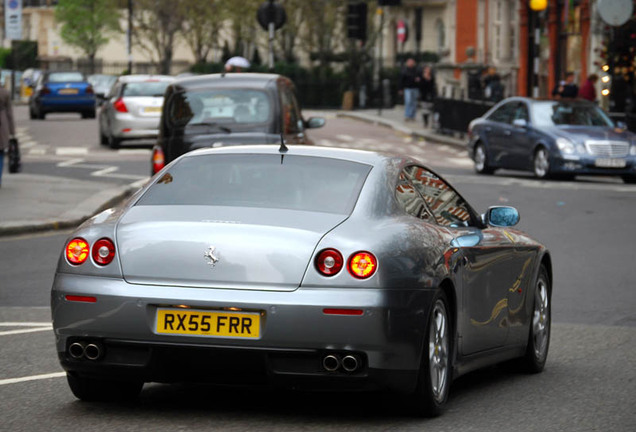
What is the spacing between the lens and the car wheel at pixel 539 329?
8672mm

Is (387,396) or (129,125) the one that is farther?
(129,125)

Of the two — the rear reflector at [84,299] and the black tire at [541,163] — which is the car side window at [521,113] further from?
the rear reflector at [84,299]

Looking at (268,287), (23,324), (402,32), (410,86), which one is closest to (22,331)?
(23,324)

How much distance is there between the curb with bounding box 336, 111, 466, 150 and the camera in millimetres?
38037

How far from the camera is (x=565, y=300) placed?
12.3 meters

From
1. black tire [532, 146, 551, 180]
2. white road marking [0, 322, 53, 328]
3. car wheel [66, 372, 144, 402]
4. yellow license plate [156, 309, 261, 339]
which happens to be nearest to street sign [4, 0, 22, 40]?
black tire [532, 146, 551, 180]

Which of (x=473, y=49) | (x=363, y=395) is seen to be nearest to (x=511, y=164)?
(x=363, y=395)

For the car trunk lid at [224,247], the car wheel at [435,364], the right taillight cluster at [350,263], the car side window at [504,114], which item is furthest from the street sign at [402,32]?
the right taillight cluster at [350,263]

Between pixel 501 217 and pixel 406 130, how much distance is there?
34667 millimetres

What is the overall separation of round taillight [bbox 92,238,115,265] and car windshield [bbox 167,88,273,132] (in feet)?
35.5

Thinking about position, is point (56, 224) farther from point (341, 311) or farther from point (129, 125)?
point (129, 125)

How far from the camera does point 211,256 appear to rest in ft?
21.5

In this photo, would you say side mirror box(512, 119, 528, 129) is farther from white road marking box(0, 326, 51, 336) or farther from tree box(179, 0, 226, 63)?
tree box(179, 0, 226, 63)

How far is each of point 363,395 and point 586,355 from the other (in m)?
2.29
